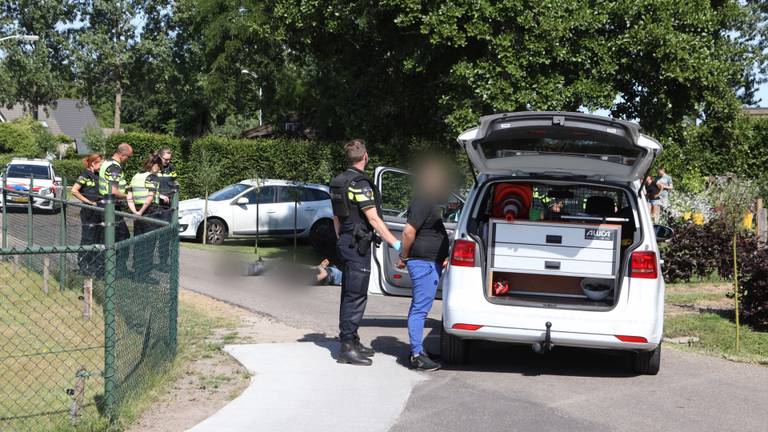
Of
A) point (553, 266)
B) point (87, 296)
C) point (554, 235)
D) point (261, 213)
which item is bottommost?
point (87, 296)

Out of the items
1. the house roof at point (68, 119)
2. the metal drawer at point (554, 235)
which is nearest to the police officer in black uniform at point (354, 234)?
the metal drawer at point (554, 235)

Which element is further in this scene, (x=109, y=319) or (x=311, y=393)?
(x=311, y=393)

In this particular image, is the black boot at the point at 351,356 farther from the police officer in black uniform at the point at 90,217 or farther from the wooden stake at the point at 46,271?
the wooden stake at the point at 46,271

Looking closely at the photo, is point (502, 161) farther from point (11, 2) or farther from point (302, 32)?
point (11, 2)

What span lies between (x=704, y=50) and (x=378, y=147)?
5868 millimetres

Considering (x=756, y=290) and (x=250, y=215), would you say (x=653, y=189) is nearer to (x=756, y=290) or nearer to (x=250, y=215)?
(x=756, y=290)

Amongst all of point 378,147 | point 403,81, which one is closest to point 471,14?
point 403,81

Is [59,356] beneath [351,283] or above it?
beneath

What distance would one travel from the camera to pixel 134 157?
32.6 metres

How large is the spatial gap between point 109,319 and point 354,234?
8.42 ft

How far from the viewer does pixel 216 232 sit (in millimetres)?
20875

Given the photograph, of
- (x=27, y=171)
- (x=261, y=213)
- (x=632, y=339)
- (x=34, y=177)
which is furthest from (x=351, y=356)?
(x=27, y=171)

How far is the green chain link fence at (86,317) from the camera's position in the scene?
5820 millimetres

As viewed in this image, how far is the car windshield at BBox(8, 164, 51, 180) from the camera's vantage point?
3008cm
